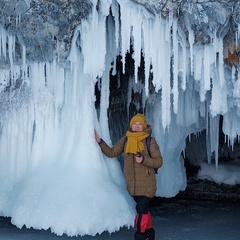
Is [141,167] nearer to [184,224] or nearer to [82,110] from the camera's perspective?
[82,110]

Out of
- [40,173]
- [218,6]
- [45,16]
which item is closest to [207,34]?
[218,6]

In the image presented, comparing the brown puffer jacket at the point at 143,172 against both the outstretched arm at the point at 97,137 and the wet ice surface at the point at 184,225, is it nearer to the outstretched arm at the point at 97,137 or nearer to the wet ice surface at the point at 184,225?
the outstretched arm at the point at 97,137

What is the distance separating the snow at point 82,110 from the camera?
16.4 ft

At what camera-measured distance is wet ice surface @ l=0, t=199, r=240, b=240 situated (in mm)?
5613

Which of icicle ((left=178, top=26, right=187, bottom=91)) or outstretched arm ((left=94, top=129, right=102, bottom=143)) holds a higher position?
icicle ((left=178, top=26, right=187, bottom=91))

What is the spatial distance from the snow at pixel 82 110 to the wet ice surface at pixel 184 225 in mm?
425

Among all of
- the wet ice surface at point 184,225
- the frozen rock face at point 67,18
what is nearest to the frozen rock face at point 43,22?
the frozen rock face at point 67,18

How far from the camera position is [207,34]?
16.6 feet

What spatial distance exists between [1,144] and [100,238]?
1822 millimetres

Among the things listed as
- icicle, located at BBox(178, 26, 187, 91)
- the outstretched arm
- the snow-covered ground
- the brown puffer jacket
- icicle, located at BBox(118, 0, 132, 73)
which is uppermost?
icicle, located at BBox(118, 0, 132, 73)

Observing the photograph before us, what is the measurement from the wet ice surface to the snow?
42 centimetres

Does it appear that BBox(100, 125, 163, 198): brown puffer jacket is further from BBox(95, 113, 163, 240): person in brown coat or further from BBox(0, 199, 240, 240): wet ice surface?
BBox(0, 199, 240, 240): wet ice surface

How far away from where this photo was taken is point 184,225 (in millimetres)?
6324

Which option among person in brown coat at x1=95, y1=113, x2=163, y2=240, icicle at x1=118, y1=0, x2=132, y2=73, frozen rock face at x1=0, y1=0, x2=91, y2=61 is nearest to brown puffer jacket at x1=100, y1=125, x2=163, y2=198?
person in brown coat at x1=95, y1=113, x2=163, y2=240
